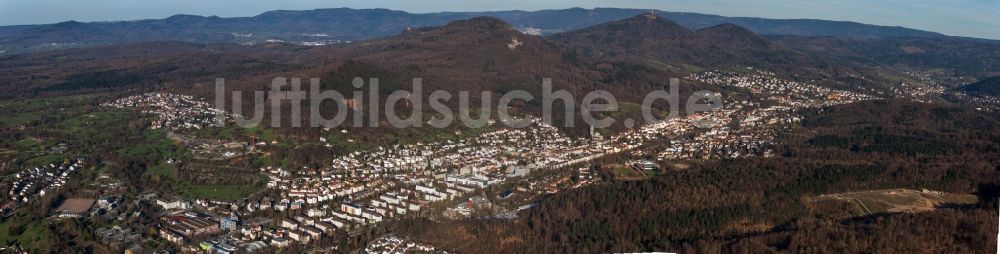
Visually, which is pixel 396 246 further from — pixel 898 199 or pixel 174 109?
pixel 174 109

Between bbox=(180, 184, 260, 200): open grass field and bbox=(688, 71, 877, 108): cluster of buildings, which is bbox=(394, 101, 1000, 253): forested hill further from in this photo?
bbox=(688, 71, 877, 108): cluster of buildings

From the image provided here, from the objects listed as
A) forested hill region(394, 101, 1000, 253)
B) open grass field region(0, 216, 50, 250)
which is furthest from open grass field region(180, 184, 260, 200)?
forested hill region(394, 101, 1000, 253)

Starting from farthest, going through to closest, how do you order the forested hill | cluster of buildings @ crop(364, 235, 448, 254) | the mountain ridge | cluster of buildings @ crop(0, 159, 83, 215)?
the mountain ridge, cluster of buildings @ crop(0, 159, 83, 215), cluster of buildings @ crop(364, 235, 448, 254), the forested hill

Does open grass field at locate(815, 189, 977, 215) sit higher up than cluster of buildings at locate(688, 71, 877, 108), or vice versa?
cluster of buildings at locate(688, 71, 877, 108)

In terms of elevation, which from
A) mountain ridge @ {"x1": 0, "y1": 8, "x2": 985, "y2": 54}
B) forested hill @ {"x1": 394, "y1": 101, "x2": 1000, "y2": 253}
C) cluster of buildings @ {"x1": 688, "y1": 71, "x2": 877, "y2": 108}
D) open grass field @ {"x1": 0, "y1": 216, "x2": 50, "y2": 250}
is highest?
mountain ridge @ {"x1": 0, "y1": 8, "x2": 985, "y2": 54}

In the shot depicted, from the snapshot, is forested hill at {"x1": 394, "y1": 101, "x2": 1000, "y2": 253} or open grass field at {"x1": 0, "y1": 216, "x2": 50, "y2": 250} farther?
open grass field at {"x1": 0, "y1": 216, "x2": 50, "y2": 250}

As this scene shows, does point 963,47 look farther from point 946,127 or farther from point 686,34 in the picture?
point 946,127

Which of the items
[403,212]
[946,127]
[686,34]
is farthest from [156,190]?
[686,34]
